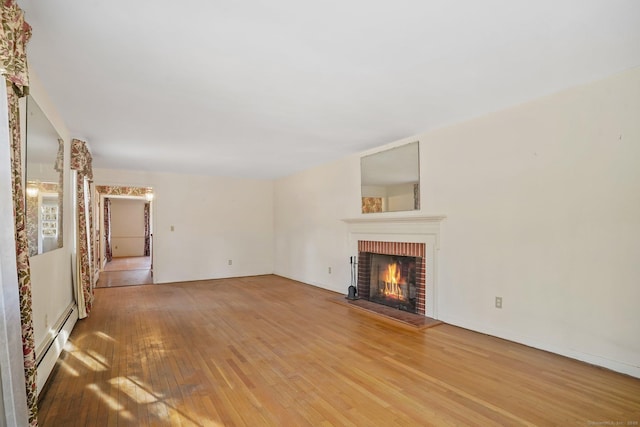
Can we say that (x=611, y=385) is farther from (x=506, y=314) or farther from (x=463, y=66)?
(x=463, y=66)

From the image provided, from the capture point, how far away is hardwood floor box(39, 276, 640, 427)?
205cm

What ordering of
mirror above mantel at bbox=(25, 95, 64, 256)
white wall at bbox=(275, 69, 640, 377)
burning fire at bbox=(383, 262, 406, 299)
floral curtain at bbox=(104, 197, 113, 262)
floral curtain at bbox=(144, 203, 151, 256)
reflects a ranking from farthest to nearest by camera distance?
1. floral curtain at bbox=(144, 203, 151, 256)
2. floral curtain at bbox=(104, 197, 113, 262)
3. burning fire at bbox=(383, 262, 406, 299)
4. white wall at bbox=(275, 69, 640, 377)
5. mirror above mantel at bbox=(25, 95, 64, 256)

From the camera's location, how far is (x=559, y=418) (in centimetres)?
200

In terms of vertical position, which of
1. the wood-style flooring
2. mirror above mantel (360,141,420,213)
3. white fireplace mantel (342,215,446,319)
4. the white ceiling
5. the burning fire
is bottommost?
the wood-style flooring

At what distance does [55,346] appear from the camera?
2945 mm

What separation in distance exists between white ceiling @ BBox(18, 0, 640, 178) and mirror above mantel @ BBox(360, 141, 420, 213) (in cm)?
65

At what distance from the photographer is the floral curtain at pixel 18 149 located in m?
1.44

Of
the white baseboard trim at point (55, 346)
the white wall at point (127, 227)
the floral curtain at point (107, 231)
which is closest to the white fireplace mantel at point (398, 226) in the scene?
the white baseboard trim at point (55, 346)

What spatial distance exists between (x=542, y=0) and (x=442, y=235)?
2.68 meters

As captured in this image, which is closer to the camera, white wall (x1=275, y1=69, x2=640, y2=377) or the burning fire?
white wall (x1=275, y1=69, x2=640, y2=377)

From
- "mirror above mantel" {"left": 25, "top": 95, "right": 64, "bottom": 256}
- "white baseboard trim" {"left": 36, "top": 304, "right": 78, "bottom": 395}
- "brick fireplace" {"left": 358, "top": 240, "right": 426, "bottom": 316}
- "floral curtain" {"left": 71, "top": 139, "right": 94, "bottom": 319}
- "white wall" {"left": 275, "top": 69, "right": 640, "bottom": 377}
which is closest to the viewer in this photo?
"mirror above mantel" {"left": 25, "top": 95, "right": 64, "bottom": 256}

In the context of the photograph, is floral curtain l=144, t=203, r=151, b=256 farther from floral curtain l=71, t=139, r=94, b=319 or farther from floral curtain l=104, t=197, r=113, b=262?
floral curtain l=71, t=139, r=94, b=319

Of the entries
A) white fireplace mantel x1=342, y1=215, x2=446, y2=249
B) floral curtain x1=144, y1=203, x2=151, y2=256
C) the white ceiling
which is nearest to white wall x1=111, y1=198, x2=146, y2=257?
floral curtain x1=144, y1=203, x2=151, y2=256

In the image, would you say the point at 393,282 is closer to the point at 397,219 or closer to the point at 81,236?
the point at 397,219
